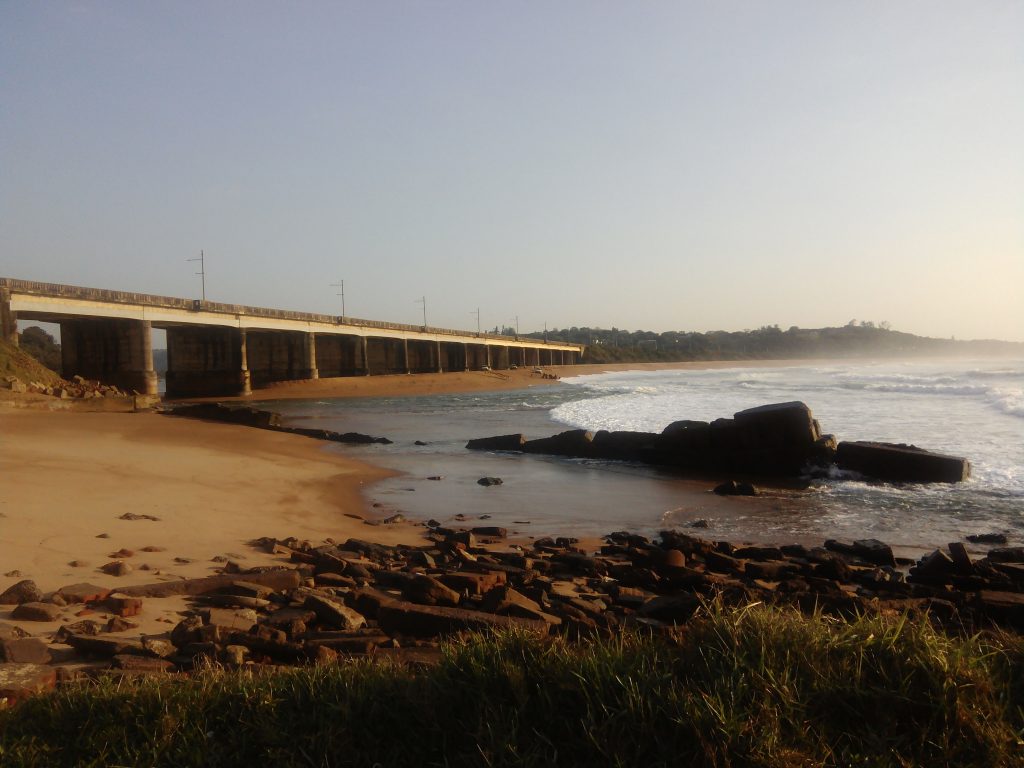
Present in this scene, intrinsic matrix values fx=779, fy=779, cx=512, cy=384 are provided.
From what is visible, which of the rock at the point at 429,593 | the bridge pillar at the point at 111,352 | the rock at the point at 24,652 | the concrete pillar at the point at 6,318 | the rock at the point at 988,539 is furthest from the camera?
the bridge pillar at the point at 111,352

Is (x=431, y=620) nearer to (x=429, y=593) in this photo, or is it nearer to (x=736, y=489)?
(x=429, y=593)

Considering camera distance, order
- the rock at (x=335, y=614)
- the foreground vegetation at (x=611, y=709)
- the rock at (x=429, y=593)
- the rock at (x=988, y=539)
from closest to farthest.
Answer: the foreground vegetation at (x=611, y=709) < the rock at (x=335, y=614) < the rock at (x=429, y=593) < the rock at (x=988, y=539)

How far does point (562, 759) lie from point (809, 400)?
129 feet

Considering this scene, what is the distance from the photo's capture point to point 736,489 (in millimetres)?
15938

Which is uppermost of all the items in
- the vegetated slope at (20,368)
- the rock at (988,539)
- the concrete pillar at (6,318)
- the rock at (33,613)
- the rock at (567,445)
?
the concrete pillar at (6,318)

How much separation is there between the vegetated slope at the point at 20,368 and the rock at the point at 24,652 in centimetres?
2754

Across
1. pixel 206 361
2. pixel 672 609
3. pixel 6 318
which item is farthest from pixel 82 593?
pixel 206 361

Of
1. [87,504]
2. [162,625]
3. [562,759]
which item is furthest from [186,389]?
[562,759]

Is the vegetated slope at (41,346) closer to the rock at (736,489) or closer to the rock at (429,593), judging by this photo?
the rock at (736,489)

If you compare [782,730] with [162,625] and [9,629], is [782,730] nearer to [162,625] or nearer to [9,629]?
[162,625]

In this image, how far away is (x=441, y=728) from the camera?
3.34 metres

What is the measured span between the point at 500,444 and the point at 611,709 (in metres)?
19.6

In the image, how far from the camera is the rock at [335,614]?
5.77 meters

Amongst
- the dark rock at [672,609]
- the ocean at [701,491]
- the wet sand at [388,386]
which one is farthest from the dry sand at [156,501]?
the wet sand at [388,386]
